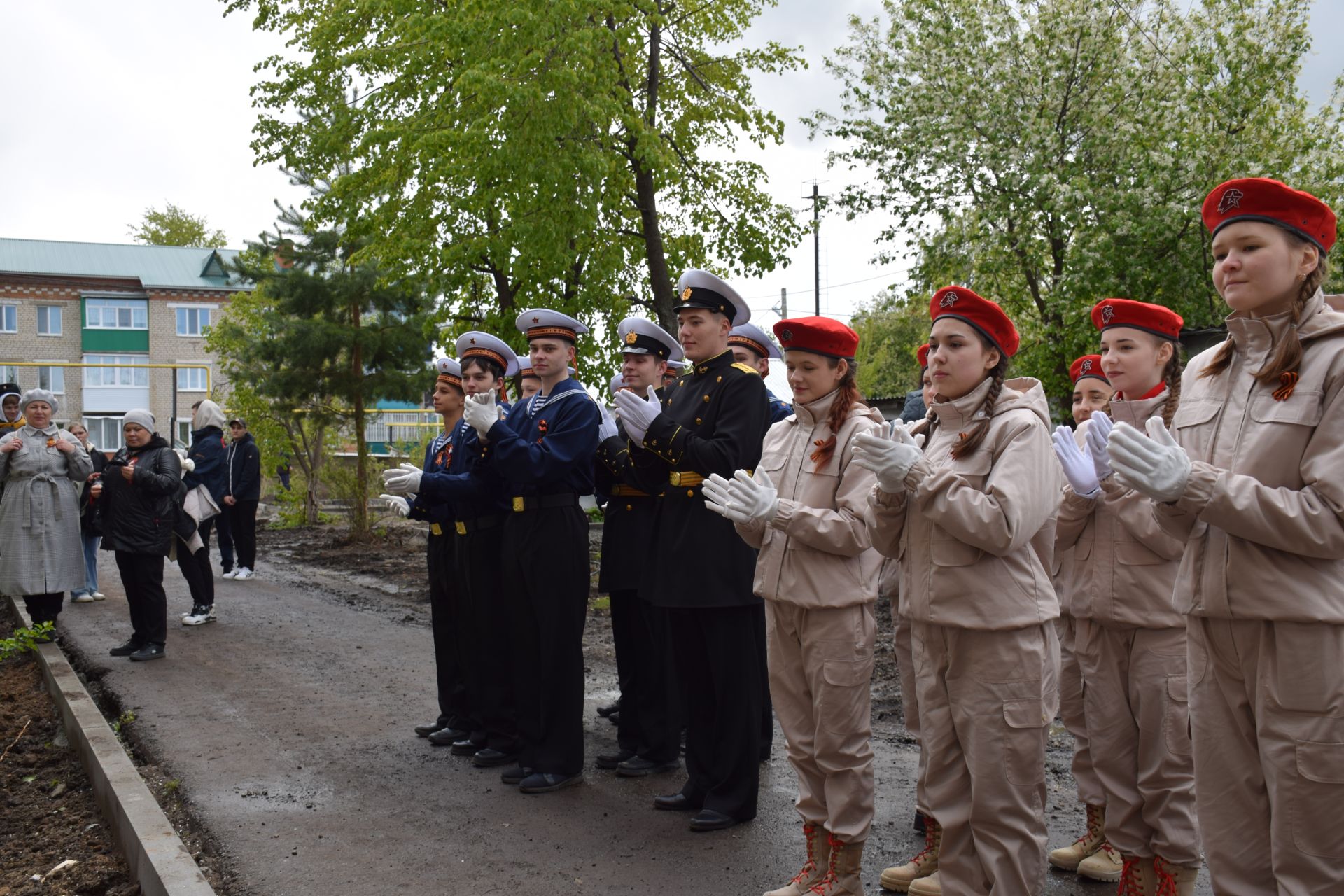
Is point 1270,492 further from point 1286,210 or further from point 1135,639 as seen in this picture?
point 1135,639

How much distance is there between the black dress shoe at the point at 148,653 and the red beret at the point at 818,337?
275 inches

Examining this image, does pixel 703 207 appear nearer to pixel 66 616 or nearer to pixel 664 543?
pixel 66 616

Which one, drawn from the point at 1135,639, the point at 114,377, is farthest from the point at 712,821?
the point at 114,377

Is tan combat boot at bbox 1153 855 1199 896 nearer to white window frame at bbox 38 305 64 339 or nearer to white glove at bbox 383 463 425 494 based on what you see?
white glove at bbox 383 463 425 494

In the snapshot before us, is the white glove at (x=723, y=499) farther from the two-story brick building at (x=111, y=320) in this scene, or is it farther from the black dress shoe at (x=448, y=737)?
the two-story brick building at (x=111, y=320)

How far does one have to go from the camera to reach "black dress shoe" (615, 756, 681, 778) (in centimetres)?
582

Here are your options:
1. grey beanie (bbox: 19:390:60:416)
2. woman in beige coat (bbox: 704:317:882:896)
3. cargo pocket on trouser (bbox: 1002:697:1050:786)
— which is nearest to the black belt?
woman in beige coat (bbox: 704:317:882:896)

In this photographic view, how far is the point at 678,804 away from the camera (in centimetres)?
522

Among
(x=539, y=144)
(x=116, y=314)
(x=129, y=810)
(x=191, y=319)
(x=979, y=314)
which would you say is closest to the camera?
(x=979, y=314)

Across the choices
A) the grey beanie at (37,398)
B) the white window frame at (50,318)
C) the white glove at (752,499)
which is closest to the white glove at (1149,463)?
the white glove at (752,499)

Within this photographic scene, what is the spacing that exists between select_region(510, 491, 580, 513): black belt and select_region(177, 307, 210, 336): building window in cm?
5463

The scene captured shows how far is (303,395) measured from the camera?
64.3 ft

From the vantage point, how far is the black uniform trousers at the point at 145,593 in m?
9.04

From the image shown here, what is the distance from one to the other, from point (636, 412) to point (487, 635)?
189 centimetres
